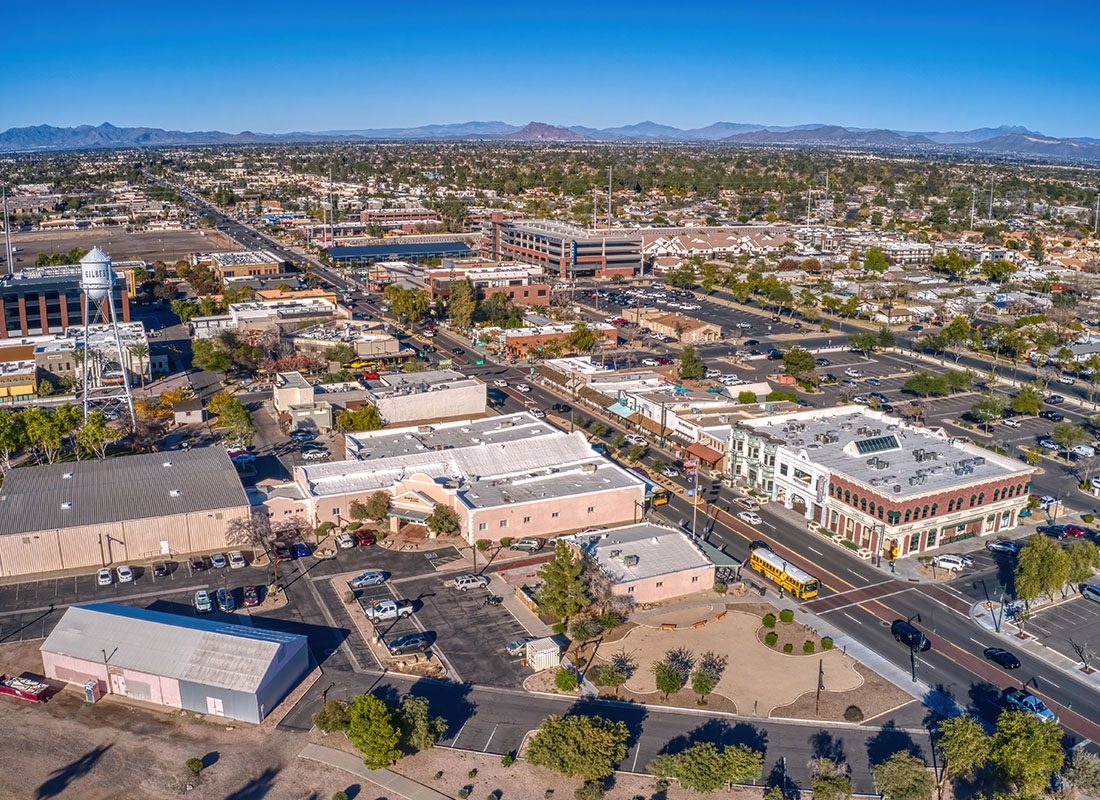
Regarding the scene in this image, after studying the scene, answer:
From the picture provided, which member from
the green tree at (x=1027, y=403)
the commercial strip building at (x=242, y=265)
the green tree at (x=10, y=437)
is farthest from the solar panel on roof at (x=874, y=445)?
the commercial strip building at (x=242, y=265)

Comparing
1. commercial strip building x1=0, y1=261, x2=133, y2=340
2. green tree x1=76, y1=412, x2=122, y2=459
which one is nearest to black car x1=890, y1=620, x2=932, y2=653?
green tree x1=76, y1=412, x2=122, y2=459

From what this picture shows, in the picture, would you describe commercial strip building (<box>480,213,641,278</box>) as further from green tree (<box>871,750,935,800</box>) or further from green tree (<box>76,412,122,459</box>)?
green tree (<box>871,750,935,800</box>)

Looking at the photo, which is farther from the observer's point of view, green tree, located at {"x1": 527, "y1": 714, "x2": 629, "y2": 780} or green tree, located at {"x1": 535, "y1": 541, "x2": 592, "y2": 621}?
green tree, located at {"x1": 535, "y1": 541, "x2": 592, "y2": 621}

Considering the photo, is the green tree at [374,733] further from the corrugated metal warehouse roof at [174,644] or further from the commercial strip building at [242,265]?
the commercial strip building at [242,265]

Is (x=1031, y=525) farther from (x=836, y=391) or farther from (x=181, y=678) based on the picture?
(x=181, y=678)

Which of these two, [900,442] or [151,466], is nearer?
[151,466]

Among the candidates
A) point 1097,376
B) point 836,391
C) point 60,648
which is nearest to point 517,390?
point 836,391
